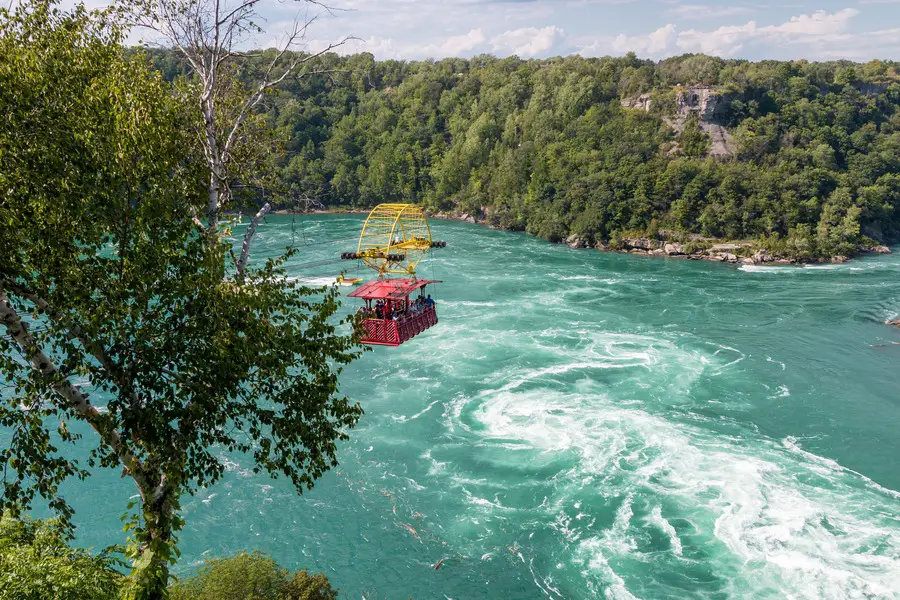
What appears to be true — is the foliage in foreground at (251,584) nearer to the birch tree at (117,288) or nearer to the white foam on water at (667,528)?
the birch tree at (117,288)

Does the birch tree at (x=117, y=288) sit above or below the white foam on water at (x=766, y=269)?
above

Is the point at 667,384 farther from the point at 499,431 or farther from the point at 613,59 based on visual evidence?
the point at 613,59

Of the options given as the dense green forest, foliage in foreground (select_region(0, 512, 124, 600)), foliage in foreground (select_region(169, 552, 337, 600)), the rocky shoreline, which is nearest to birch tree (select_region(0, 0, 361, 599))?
foliage in foreground (select_region(0, 512, 124, 600))

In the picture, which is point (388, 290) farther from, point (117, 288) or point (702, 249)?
point (702, 249)

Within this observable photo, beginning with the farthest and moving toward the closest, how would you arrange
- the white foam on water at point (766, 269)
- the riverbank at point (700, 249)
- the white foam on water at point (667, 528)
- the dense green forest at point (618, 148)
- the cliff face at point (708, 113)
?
the cliff face at point (708, 113) < the dense green forest at point (618, 148) < the riverbank at point (700, 249) < the white foam on water at point (766, 269) < the white foam on water at point (667, 528)

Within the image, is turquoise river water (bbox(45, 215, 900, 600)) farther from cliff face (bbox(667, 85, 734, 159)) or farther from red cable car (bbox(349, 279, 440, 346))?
cliff face (bbox(667, 85, 734, 159))

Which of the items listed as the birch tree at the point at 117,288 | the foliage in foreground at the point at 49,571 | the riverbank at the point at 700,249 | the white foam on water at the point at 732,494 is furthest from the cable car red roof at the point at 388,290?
the riverbank at the point at 700,249
